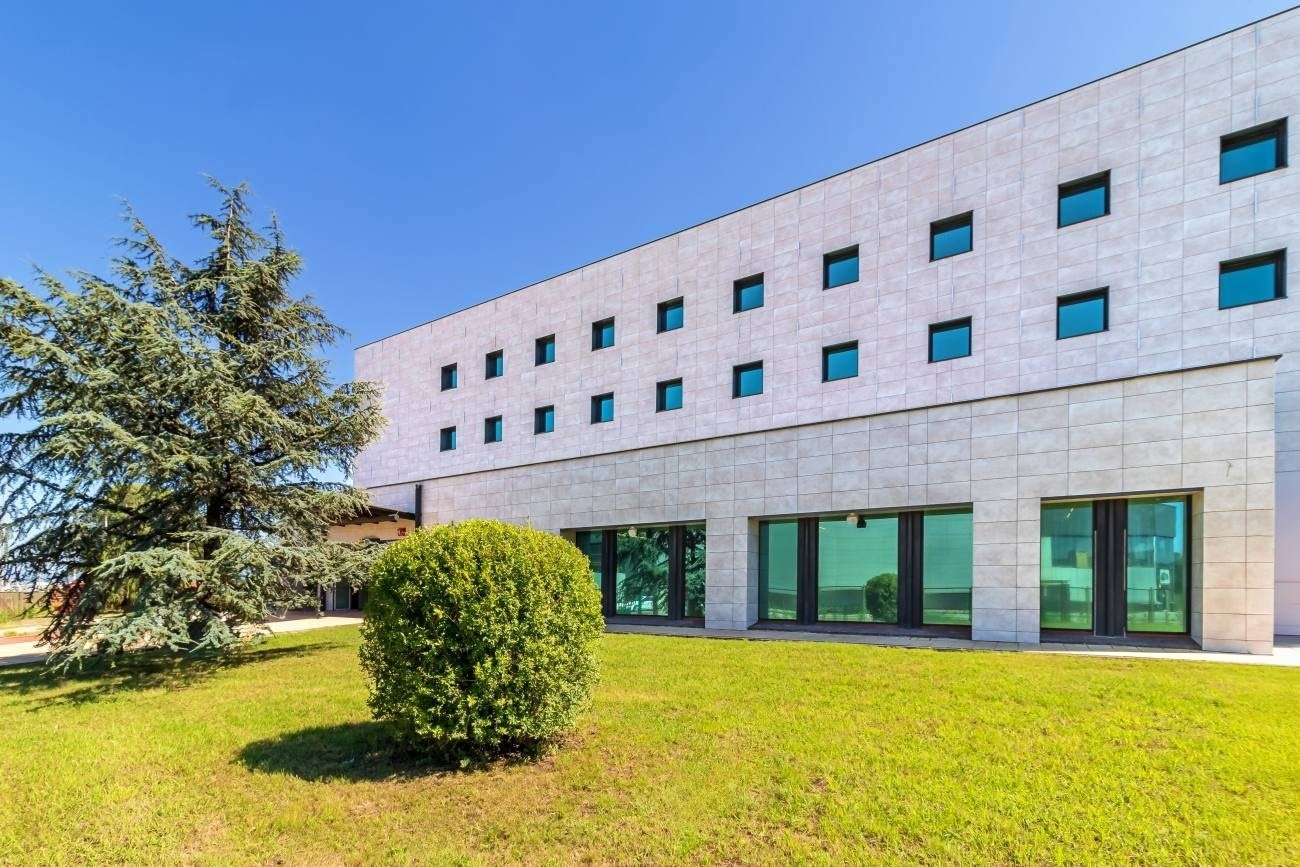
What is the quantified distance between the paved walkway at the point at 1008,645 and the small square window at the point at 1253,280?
772 centimetres

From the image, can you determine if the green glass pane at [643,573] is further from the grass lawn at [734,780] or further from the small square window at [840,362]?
the grass lawn at [734,780]

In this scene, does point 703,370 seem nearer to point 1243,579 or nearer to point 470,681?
point 1243,579

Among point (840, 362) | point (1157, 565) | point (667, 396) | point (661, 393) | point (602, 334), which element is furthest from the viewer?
point (602, 334)

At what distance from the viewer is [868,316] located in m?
18.7

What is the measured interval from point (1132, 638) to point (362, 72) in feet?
74.0

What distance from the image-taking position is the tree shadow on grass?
10766 millimetres

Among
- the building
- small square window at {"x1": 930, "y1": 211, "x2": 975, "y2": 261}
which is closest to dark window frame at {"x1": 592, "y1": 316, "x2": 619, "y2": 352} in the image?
the building

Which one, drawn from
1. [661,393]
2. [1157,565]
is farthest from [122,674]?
[1157,565]

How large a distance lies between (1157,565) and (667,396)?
1418 centimetres

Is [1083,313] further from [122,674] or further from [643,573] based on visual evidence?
[122,674]

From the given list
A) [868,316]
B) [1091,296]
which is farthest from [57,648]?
[1091,296]

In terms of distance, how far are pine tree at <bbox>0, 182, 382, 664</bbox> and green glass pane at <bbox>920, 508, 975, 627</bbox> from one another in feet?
45.2

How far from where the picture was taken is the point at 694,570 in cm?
2006

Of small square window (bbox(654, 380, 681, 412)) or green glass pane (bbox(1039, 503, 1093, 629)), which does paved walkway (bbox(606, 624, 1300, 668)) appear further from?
small square window (bbox(654, 380, 681, 412))
